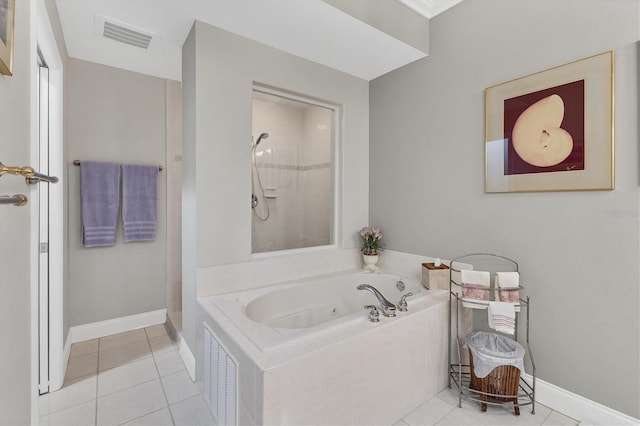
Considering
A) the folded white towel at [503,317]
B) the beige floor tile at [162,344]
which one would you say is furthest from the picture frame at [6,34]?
the folded white towel at [503,317]

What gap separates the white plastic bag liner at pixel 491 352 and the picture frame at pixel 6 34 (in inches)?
95.7

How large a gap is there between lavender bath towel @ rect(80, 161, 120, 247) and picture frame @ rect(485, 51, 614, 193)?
312 cm

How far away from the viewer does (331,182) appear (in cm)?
288

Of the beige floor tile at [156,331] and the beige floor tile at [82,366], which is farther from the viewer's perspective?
the beige floor tile at [156,331]

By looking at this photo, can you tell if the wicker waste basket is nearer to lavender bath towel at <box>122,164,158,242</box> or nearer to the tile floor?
the tile floor

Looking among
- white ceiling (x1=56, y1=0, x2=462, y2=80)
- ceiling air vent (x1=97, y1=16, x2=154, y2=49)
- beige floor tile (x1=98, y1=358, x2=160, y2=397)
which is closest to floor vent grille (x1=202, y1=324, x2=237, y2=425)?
beige floor tile (x1=98, y1=358, x2=160, y2=397)

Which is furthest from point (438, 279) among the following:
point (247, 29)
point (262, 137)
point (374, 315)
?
point (247, 29)

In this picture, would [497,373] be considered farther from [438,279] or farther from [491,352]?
[438,279]

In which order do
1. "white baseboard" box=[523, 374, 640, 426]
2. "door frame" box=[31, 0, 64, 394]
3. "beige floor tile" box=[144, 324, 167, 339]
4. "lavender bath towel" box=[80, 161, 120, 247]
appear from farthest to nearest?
"beige floor tile" box=[144, 324, 167, 339] < "lavender bath towel" box=[80, 161, 120, 247] < "door frame" box=[31, 0, 64, 394] < "white baseboard" box=[523, 374, 640, 426]

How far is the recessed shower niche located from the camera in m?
2.46

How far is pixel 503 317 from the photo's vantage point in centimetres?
177

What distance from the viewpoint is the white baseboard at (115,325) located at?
8.64ft

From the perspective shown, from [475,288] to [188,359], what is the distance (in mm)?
2068

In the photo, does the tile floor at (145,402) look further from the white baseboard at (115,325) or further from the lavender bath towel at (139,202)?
the lavender bath towel at (139,202)
